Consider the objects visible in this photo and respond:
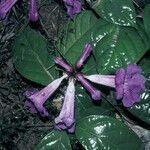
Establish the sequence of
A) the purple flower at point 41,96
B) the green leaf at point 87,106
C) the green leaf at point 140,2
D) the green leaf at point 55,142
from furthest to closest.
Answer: the green leaf at point 140,2 → the green leaf at point 87,106 → the green leaf at point 55,142 → the purple flower at point 41,96

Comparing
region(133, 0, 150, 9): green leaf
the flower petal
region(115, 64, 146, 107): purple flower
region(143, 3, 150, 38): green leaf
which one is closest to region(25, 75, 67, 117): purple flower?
the flower petal

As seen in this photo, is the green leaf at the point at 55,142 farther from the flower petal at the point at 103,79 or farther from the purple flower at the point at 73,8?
the purple flower at the point at 73,8

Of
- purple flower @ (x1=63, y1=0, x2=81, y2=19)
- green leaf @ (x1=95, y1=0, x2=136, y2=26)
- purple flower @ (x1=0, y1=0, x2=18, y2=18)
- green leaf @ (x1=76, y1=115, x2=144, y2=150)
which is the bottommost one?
green leaf @ (x1=76, y1=115, x2=144, y2=150)

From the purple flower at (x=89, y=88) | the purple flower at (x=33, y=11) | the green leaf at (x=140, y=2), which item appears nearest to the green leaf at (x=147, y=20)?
the green leaf at (x=140, y=2)

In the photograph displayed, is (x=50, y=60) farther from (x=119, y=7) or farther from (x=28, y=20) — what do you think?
(x=119, y=7)

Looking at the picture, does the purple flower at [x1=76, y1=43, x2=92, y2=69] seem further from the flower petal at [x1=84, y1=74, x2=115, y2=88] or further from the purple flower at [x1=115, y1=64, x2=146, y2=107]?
the purple flower at [x1=115, y1=64, x2=146, y2=107]

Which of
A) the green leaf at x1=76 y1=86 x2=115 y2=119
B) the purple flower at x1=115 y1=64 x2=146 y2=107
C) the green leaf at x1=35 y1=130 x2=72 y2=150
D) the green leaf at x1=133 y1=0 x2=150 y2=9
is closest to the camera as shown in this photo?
the purple flower at x1=115 y1=64 x2=146 y2=107
